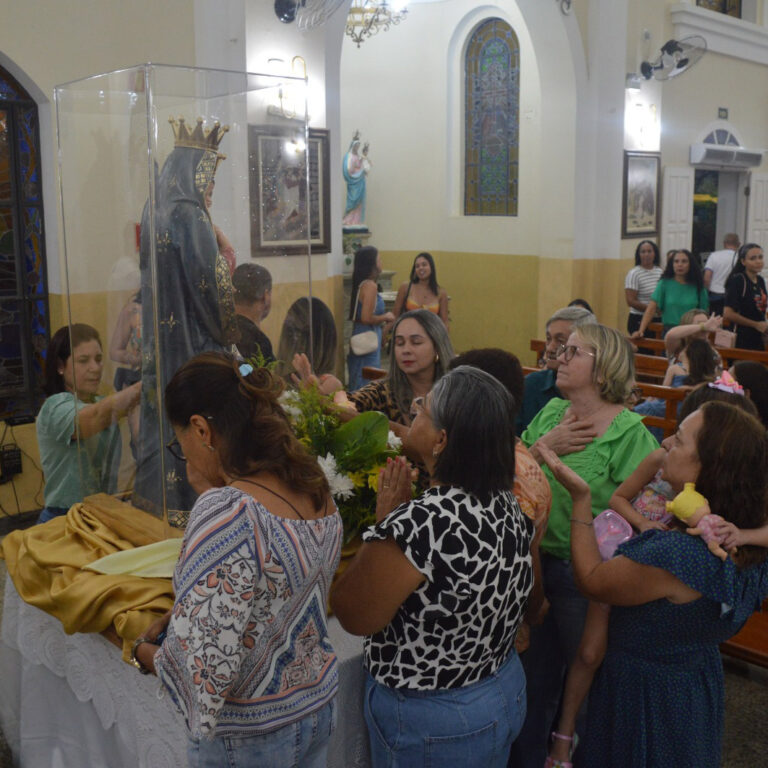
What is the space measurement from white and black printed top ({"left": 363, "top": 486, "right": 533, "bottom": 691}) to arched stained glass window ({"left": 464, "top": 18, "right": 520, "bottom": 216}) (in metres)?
9.48

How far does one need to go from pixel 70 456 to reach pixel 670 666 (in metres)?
2.05

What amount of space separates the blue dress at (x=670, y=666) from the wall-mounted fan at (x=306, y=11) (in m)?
4.91

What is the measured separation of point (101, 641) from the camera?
240 centimetres

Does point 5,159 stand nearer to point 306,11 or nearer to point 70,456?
point 306,11

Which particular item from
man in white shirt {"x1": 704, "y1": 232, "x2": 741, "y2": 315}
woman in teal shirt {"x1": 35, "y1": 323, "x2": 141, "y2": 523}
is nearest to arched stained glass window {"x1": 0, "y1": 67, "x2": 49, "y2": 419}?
Answer: woman in teal shirt {"x1": 35, "y1": 323, "x2": 141, "y2": 523}

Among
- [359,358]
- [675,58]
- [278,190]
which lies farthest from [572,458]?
[675,58]

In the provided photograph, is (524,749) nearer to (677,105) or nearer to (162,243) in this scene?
(162,243)

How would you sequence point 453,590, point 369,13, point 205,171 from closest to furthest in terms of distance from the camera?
point 453,590
point 205,171
point 369,13

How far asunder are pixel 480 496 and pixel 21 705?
1706 millimetres

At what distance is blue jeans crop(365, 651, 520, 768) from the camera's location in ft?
6.82

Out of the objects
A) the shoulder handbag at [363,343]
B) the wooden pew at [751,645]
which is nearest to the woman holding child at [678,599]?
the wooden pew at [751,645]

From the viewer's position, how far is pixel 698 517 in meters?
2.17

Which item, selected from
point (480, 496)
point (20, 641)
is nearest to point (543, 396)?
point (480, 496)

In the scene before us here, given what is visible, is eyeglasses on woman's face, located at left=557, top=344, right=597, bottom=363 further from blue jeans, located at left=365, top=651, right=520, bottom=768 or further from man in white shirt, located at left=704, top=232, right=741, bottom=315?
man in white shirt, located at left=704, top=232, right=741, bottom=315
